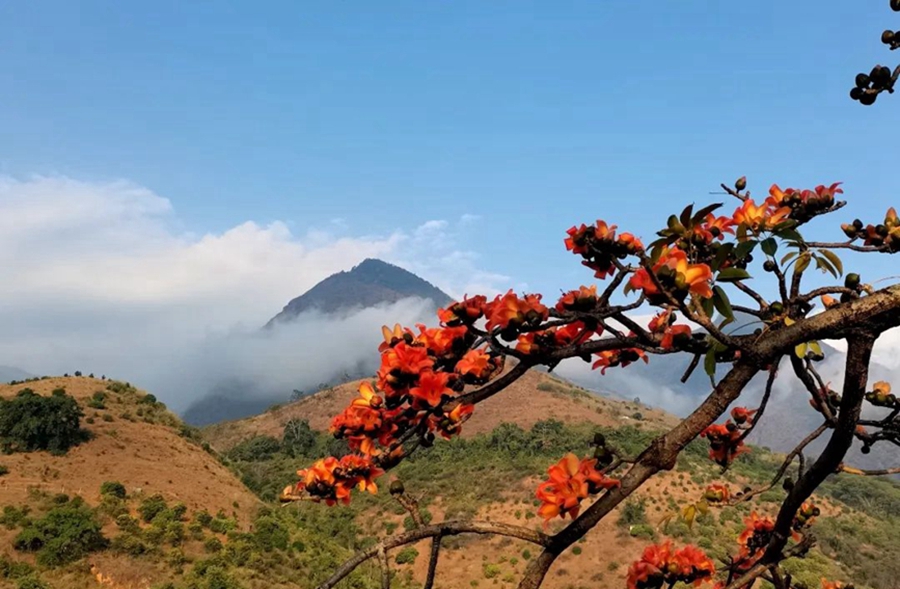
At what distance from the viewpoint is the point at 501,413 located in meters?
64.4

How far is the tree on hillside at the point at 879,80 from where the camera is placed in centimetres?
190

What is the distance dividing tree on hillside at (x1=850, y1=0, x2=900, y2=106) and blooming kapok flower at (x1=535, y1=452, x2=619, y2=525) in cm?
158

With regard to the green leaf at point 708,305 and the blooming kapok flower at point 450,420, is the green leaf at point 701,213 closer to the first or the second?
the green leaf at point 708,305

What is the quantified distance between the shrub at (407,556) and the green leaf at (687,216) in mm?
33541

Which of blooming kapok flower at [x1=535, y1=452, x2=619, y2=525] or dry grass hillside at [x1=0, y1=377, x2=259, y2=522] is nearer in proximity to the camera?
blooming kapok flower at [x1=535, y1=452, x2=619, y2=525]

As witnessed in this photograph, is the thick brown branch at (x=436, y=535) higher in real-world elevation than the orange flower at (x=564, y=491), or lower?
lower

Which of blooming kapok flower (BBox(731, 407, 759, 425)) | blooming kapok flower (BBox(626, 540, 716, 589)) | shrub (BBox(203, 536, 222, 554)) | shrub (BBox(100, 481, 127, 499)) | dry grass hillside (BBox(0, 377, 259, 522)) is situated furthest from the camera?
dry grass hillside (BBox(0, 377, 259, 522))

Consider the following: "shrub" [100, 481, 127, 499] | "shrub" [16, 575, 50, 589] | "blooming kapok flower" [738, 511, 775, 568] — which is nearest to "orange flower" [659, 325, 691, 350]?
"blooming kapok flower" [738, 511, 775, 568]

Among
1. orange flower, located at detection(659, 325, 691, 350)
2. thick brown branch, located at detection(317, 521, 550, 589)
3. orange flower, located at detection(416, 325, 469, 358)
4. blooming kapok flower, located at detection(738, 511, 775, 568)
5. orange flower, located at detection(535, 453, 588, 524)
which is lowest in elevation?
blooming kapok flower, located at detection(738, 511, 775, 568)

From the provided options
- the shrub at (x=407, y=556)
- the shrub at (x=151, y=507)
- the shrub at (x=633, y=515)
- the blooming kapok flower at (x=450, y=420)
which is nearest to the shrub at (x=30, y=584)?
the shrub at (x=151, y=507)

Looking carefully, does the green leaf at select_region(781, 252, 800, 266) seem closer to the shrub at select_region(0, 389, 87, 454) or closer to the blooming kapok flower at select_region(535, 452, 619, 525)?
the blooming kapok flower at select_region(535, 452, 619, 525)

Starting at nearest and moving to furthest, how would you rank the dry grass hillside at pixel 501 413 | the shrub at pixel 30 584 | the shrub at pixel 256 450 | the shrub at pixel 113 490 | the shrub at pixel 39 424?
1. the shrub at pixel 30 584
2. the shrub at pixel 113 490
3. the shrub at pixel 39 424
4. the shrub at pixel 256 450
5. the dry grass hillside at pixel 501 413

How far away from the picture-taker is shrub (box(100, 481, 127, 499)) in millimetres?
26984

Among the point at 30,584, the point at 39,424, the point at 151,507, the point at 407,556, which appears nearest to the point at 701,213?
the point at 30,584
